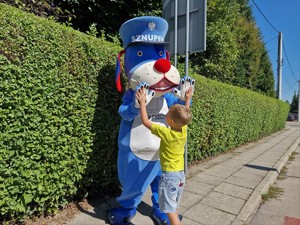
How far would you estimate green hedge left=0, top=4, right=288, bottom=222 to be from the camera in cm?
258

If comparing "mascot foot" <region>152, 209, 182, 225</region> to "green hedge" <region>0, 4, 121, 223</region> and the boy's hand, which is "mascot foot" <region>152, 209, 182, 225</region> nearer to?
"green hedge" <region>0, 4, 121, 223</region>

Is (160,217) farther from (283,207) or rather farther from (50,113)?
(283,207)

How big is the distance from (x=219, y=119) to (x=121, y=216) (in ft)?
16.4

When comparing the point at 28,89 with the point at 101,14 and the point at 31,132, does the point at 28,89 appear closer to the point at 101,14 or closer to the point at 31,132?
the point at 31,132

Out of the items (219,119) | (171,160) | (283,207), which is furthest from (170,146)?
(219,119)

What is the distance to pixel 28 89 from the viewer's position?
106 inches

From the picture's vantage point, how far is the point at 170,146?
268 cm

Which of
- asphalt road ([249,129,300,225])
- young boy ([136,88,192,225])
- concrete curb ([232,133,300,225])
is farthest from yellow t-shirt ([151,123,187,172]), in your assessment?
asphalt road ([249,129,300,225])

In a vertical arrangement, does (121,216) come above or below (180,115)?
below

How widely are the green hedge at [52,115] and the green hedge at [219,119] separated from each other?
2691 mm

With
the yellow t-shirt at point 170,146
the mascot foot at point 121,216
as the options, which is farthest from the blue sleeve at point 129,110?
the mascot foot at point 121,216

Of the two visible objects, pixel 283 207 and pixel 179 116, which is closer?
pixel 179 116

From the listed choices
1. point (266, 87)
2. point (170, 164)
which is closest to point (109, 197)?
point (170, 164)

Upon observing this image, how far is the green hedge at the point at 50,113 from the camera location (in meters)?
2.58
